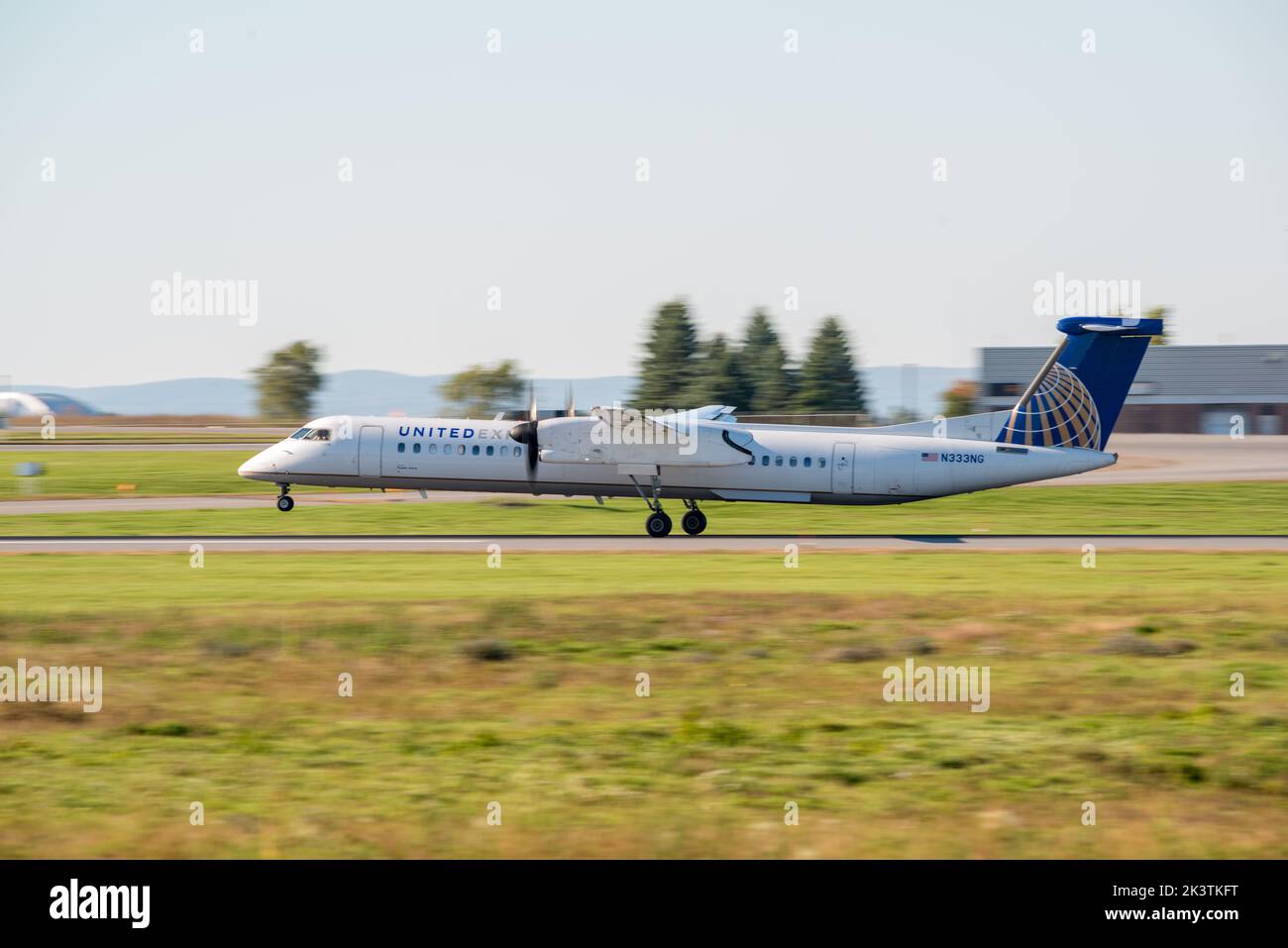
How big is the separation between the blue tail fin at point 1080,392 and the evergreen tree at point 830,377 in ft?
274

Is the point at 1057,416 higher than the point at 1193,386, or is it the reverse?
the point at 1193,386

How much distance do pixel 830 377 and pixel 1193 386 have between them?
34164 mm

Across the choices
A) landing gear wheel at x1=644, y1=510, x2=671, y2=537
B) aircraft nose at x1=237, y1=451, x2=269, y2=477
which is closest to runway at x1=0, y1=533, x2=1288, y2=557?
landing gear wheel at x1=644, y1=510, x2=671, y2=537

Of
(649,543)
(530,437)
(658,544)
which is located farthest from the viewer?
(530,437)

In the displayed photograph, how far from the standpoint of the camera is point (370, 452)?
3766 cm

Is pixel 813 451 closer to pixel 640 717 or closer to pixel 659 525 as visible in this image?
pixel 659 525

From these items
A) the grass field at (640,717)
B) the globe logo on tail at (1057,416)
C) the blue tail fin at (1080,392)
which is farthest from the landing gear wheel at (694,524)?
the grass field at (640,717)

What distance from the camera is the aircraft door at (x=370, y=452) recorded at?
123ft

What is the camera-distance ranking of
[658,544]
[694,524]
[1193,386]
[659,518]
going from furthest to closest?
[1193,386]
[694,524]
[659,518]
[658,544]

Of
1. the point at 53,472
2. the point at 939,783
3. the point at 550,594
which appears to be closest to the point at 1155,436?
the point at 53,472

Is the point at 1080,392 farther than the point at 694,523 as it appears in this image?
No

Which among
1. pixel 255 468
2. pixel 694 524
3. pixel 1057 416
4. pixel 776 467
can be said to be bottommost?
pixel 694 524

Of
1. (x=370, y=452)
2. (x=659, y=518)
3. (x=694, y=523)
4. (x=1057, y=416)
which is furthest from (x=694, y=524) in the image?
(x=1057, y=416)

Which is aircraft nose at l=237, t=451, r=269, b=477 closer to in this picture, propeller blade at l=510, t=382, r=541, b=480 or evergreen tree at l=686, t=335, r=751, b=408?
propeller blade at l=510, t=382, r=541, b=480
